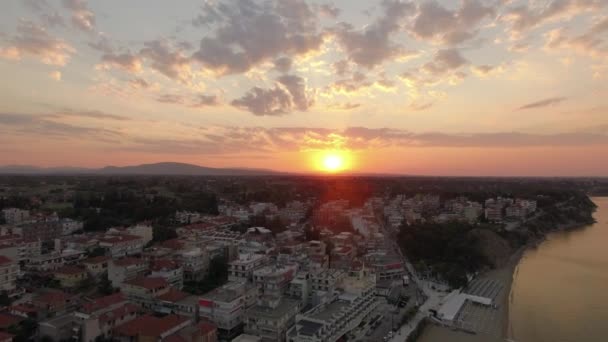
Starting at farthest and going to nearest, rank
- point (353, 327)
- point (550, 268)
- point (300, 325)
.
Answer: point (550, 268) < point (353, 327) < point (300, 325)

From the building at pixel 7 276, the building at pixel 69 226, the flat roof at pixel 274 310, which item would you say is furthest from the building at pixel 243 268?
the building at pixel 69 226

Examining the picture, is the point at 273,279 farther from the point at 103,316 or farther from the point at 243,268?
the point at 103,316

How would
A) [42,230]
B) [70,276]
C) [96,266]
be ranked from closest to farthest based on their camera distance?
[70,276] → [96,266] → [42,230]

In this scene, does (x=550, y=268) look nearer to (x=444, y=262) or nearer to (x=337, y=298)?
(x=444, y=262)

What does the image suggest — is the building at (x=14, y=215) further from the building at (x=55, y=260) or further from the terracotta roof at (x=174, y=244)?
the terracotta roof at (x=174, y=244)

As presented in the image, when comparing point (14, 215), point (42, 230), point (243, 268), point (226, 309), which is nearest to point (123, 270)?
point (243, 268)

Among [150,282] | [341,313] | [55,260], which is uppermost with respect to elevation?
[150,282]

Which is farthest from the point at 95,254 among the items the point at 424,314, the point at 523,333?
the point at 523,333
